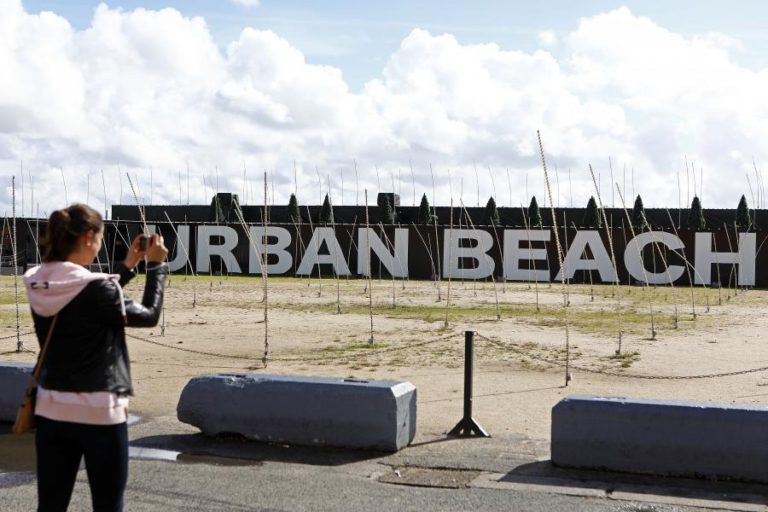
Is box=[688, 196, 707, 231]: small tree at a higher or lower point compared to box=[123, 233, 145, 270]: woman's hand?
higher

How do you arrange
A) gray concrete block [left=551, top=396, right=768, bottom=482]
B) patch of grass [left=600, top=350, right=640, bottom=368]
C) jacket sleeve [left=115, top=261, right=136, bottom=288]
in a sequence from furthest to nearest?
patch of grass [left=600, top=350, right=640, bottom=368] < gray concrete block [left=551, top=396, right=768, bottom=482] < jacket sleeve [left=115, top=261, right=136, bottom=288]

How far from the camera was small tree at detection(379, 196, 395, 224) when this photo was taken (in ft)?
166

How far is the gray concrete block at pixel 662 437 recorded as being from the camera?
6699 millimetres

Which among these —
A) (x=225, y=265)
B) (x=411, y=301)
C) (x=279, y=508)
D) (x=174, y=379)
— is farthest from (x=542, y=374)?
(x=225, y=265)

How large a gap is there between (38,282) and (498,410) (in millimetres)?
6757

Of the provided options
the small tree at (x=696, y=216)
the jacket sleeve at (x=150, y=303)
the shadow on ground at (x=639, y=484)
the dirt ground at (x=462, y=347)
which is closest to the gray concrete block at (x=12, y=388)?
the dirt ground at (x=462, y=347)

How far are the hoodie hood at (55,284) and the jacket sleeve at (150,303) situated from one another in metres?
0.19

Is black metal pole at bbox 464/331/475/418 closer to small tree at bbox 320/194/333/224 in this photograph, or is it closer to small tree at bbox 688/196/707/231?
small tree at bbox 688/196/707/231

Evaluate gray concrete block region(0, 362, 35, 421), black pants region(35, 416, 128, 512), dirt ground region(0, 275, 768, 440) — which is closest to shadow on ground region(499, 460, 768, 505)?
dirt ground region(0, 275, 768, 440)

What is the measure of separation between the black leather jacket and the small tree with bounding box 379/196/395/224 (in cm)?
4656

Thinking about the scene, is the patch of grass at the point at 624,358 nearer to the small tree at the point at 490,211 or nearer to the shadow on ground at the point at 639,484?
the shadow on ground at the point at 639,484

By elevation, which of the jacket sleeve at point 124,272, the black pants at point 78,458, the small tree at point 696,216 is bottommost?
the black pants at point 78,458

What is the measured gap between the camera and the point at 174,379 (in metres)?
11.7

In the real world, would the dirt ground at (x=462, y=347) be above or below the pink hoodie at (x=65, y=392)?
below
